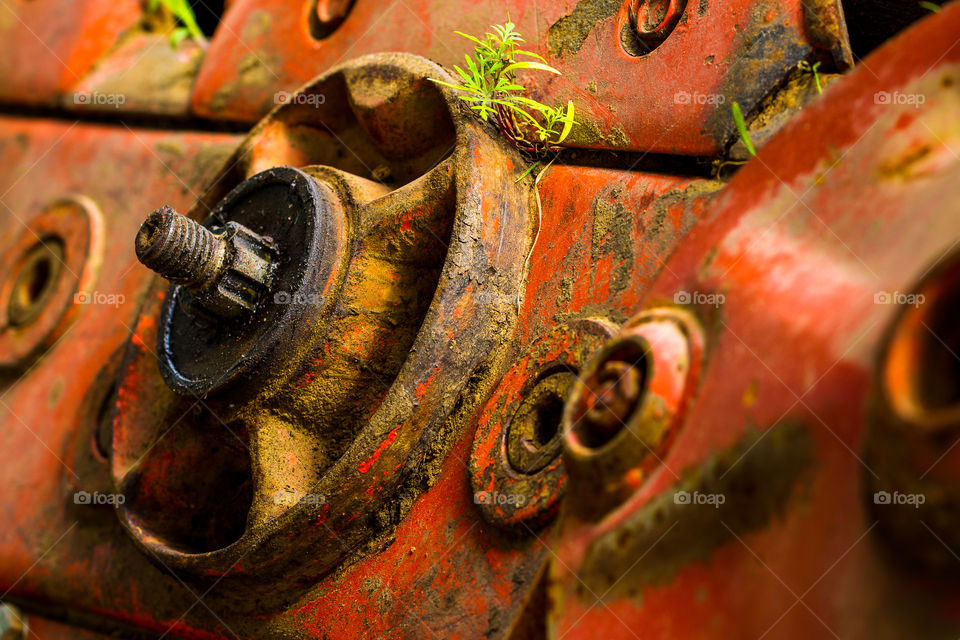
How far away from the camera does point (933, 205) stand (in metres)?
0.68

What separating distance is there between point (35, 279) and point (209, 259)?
1086mm

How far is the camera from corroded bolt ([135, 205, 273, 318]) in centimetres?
126

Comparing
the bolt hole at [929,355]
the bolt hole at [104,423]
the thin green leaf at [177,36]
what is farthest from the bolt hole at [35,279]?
the bolt hole at [929,355]

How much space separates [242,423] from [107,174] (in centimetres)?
106

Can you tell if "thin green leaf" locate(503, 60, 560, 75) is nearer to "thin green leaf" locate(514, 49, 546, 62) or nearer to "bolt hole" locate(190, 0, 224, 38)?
"thin green leaf" locate(514, 49, 546, 62)

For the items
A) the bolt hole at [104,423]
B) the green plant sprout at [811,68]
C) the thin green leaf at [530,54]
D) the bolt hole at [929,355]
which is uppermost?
the green plant sprout at [811,68]

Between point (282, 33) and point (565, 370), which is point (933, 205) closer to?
point (565, 370)

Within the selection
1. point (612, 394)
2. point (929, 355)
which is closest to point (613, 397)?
point (612, 394)

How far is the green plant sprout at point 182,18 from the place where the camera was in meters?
2.23

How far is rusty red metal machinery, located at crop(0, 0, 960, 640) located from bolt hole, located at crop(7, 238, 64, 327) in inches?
0.5

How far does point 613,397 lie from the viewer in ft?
2.67

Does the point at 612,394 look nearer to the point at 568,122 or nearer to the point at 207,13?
the point at 568,122

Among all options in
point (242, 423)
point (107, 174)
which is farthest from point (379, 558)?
point (107, 174)

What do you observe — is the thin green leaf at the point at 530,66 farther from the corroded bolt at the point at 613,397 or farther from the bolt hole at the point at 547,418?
the corroded bolt at the point at 613,397
